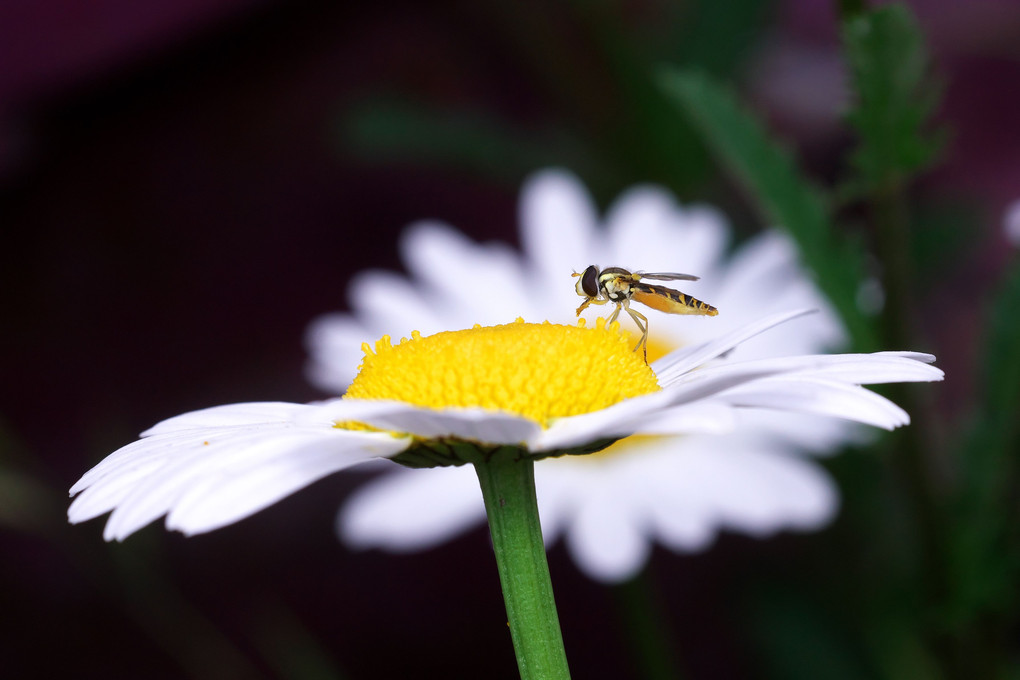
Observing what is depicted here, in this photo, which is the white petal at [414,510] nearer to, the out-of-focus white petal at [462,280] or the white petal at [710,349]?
the out-of-focus white petal at [462,280]

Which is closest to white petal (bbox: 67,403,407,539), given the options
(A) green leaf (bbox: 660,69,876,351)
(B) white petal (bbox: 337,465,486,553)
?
(A) green leaf (bbox: 660,69,876,351)

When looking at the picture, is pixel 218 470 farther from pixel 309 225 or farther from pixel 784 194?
pixel 309 225

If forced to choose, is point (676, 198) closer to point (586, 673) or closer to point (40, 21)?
point (586, 673)

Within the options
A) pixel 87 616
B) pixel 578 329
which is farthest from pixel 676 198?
pixel 87 616

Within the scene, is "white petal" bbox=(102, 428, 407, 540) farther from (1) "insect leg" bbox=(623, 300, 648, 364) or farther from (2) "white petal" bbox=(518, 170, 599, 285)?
(2) "white petal" bbox=(518, 170, 599, 285)

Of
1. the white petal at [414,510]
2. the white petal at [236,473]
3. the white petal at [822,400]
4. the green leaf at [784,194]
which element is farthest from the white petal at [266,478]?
the white petal at [414,510]

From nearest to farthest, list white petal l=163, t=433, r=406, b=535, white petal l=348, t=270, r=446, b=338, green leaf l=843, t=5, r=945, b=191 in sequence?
white petal l=163, t=433, r=406, b=535 < green leaf l=843, t=5, r=945, b=191 < white petal l=348, t=270, r=446, b=338

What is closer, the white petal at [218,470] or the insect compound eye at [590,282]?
the white petal at [218,470]
